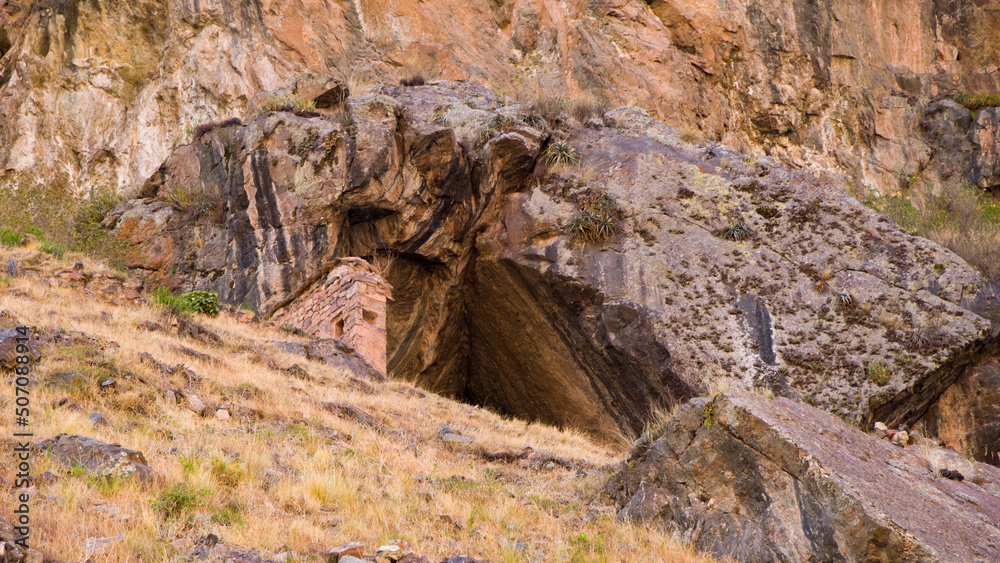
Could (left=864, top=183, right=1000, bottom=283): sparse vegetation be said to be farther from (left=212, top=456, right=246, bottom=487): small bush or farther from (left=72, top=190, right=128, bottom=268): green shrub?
(left=72, top=190, right=128, bottom=268): green shrub

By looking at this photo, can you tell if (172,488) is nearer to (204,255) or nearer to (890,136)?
(204,255)

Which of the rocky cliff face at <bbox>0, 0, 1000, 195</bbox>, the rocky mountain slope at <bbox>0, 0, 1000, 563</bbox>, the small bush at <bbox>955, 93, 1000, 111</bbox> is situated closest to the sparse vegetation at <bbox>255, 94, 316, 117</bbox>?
the rocky mountain slope at <bbox>0, 0, 1000, 563</bbox>

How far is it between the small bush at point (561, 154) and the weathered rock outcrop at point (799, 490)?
1086cm

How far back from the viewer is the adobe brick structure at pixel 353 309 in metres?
13.8

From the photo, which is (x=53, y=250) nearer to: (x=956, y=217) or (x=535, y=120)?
(x=535, y=120)

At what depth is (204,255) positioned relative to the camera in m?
17.7

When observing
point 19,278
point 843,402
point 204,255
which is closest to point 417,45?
point 204,255

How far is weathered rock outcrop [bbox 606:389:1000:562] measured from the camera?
541cm

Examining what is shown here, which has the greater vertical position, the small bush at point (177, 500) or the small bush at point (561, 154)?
the small bush at point (561, 154)

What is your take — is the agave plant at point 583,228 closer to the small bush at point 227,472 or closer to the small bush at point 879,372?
the small bush at point 879,372

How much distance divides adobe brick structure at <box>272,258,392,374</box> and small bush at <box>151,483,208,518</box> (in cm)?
804

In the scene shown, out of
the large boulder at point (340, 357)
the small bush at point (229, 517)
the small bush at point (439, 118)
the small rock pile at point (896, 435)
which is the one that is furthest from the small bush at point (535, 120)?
the small bush at point (229, 517)

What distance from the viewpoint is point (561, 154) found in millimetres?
17438

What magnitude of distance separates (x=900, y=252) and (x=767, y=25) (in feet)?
47.6
